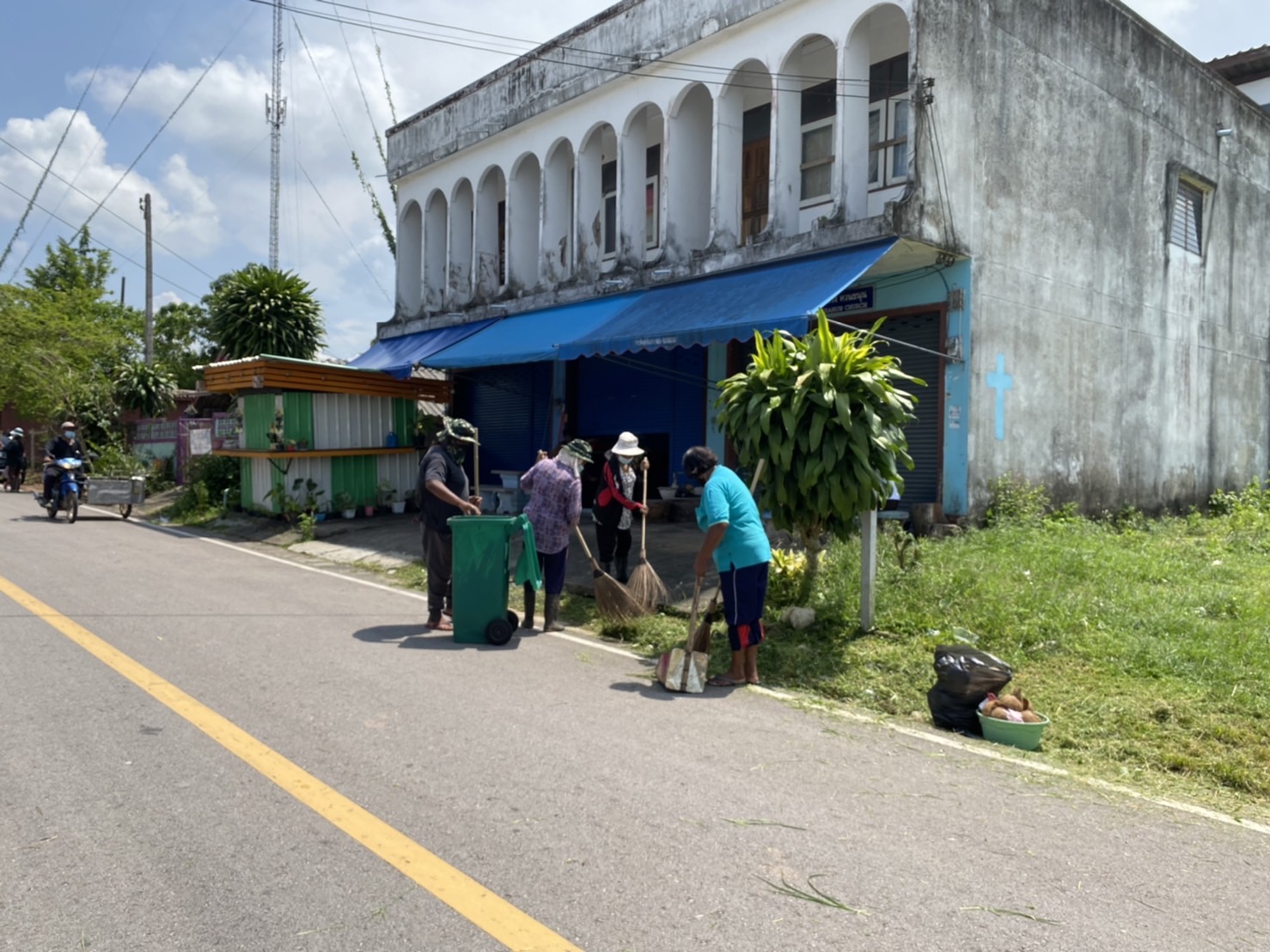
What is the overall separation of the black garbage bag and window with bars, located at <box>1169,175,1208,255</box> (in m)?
11.6

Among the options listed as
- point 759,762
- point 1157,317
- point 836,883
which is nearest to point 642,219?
point 1157,317

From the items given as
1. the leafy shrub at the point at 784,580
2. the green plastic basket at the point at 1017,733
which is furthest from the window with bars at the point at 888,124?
the green plastic basket at the point at 1017,733

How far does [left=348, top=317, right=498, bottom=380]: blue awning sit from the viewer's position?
16.4 meters

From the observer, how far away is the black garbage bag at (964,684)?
18.8ft

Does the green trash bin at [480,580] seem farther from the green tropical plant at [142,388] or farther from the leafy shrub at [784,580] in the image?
the green tropical plant at [142,388]

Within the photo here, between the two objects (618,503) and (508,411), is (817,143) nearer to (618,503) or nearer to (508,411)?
(618,503)

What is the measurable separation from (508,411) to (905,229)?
33.8 feet

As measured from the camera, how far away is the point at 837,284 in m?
9.96

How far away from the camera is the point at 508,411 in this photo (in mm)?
18703

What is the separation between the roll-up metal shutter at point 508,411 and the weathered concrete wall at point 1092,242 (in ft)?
28.8

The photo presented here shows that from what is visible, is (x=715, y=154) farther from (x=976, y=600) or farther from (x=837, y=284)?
(x=976, y=600)

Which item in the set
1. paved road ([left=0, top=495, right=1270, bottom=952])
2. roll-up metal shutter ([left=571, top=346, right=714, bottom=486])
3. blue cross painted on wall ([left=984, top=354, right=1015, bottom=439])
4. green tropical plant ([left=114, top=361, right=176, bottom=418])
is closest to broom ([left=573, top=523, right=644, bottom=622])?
paved road ([left=0, top=495, right=1270, bottom=952])

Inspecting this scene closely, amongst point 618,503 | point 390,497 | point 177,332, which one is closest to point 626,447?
point 618,503

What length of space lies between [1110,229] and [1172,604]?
750 centimetres
